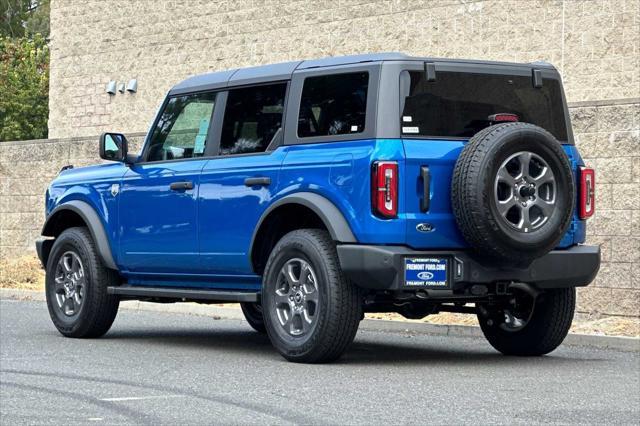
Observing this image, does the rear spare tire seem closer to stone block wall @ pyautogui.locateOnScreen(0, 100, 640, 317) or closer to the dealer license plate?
the dealer license plate

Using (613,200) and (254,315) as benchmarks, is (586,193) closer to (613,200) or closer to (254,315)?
(613,200)

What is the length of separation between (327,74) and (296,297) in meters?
1.71

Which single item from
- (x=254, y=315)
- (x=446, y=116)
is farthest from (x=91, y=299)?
(x=446, y=116)

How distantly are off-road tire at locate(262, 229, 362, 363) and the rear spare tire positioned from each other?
3.11ft

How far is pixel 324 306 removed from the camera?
9930mm

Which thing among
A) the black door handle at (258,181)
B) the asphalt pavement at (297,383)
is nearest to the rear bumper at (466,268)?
the asphalt pavement at (297,383)

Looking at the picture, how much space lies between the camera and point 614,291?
45.2 feet

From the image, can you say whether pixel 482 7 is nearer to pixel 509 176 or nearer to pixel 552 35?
pixel 552 35

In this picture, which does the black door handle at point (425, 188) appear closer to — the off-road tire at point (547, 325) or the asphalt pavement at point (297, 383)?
the asphalt pavement at point (297, 383)

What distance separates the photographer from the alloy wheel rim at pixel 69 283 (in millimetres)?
12516

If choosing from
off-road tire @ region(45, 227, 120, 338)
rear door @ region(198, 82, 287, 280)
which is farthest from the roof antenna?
off-road tire @ region(45, 227, 120, 338)

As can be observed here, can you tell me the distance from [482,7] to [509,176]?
827cm

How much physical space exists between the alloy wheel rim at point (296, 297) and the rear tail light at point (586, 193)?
2226mm

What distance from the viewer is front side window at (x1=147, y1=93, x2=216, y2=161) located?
11.6 m
